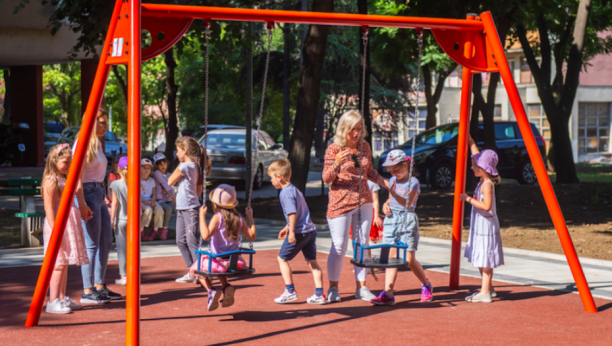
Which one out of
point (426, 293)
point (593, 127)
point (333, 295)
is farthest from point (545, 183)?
point (593, 127)

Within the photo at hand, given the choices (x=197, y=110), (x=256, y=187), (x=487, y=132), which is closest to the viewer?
(x=487, y=132)

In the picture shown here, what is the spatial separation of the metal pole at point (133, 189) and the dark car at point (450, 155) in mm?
14980

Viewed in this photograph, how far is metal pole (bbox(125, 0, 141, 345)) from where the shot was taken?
5066 millimetres

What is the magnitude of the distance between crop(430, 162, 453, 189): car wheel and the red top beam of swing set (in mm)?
13168

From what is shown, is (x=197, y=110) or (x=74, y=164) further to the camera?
(x=197, y=110)

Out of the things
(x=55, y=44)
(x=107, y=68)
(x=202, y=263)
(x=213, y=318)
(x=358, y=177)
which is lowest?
(x=213, y=318)

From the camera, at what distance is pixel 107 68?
19.8 feet

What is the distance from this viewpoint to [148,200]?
9.61 metres

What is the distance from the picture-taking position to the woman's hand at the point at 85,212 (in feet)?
20.9

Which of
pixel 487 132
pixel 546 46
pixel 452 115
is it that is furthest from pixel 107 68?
pixel 452 115

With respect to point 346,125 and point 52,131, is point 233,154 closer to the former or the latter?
point 346,125

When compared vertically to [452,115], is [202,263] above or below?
below

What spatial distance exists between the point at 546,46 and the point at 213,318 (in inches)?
686

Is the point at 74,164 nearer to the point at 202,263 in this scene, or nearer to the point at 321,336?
the point at 202,263
